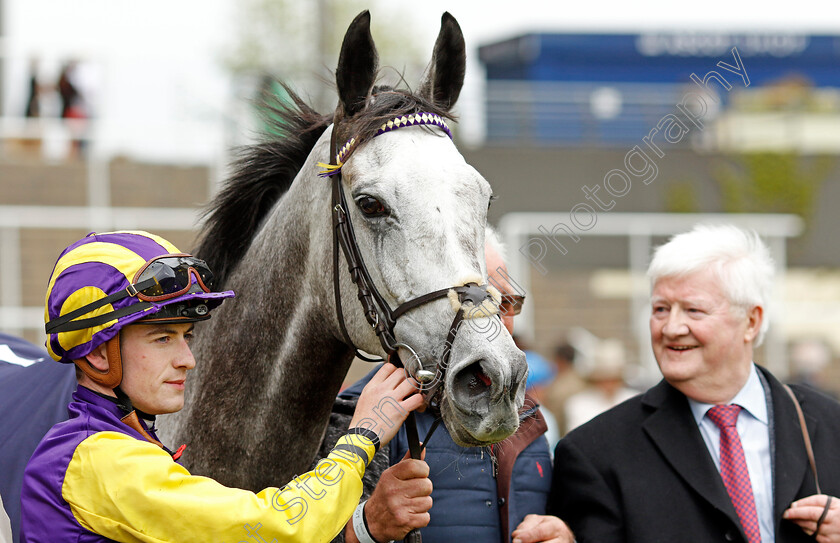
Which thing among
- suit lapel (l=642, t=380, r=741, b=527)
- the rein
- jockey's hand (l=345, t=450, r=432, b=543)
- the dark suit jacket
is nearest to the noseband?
the rein

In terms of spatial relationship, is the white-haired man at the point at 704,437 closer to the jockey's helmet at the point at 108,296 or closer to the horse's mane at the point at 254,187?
the horse's mane at the point at 254,187

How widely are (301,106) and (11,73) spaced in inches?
422

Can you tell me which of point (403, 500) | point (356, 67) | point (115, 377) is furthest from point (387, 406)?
point (356, 67)

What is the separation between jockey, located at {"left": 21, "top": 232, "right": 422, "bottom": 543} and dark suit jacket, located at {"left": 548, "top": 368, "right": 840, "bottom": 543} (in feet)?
3.28

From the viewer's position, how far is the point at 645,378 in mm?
11266

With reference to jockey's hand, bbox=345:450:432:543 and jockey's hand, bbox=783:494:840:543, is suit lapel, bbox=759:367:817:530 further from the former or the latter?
jockey's hand, bbox=345:450:432:543

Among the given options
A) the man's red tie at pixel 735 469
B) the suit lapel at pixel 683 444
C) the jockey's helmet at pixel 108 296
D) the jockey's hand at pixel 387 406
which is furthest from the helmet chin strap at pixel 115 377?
the man's red tie at pixel 735 469

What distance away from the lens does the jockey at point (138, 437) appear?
1.89 metres

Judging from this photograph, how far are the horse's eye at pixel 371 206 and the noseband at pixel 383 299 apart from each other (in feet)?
0.27

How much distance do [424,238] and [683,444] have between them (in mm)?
1305

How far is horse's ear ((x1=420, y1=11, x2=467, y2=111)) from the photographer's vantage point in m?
2.66

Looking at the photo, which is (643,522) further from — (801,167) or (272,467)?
(801,167)

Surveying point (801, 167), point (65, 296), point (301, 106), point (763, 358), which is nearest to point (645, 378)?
point (763, 358)

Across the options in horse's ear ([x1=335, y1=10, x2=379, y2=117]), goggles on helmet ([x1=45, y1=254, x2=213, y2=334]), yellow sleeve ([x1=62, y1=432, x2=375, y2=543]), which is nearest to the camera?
yellow sleeve ([x1=62, y1=432, x2=375, y2=543])
